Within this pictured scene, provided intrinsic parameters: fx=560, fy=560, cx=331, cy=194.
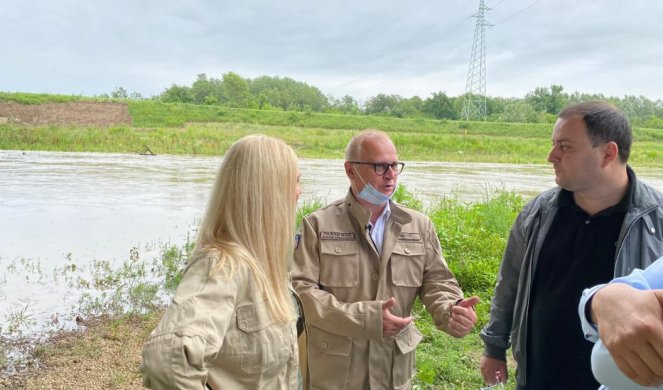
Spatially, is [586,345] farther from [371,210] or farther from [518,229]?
[371,210]

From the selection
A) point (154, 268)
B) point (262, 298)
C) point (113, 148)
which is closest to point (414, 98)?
point (113, 148)

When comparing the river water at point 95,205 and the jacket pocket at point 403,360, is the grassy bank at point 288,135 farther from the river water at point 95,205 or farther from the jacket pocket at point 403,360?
the jacket pocket at point 403,360

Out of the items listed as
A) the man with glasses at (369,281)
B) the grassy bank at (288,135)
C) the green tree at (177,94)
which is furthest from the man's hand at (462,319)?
the green tree at (177,94)

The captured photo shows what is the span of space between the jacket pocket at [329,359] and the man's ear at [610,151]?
1392 mm

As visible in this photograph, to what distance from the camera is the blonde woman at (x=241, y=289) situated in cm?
150

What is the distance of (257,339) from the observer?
1779 millimetres

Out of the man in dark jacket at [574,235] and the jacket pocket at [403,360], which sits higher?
the man in dark jacket at [574,235]

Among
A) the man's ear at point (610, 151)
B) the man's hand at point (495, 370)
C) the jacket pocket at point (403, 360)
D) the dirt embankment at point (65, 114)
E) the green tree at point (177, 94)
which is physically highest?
the green tree at point (177, 94)

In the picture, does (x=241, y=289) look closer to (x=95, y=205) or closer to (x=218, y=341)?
(x=218, y=341)

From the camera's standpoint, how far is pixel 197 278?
1.66 metres

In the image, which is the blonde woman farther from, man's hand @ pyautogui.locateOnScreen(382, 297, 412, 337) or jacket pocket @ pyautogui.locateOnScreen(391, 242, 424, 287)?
jacket pocket @ pyautogui.locateOnScreen(391, 242, 424, 287)

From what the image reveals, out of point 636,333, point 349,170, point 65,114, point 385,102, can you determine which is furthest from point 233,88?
point 636,333

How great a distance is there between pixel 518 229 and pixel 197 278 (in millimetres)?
1680

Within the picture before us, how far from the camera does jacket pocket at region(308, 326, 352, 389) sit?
8.26 ft
